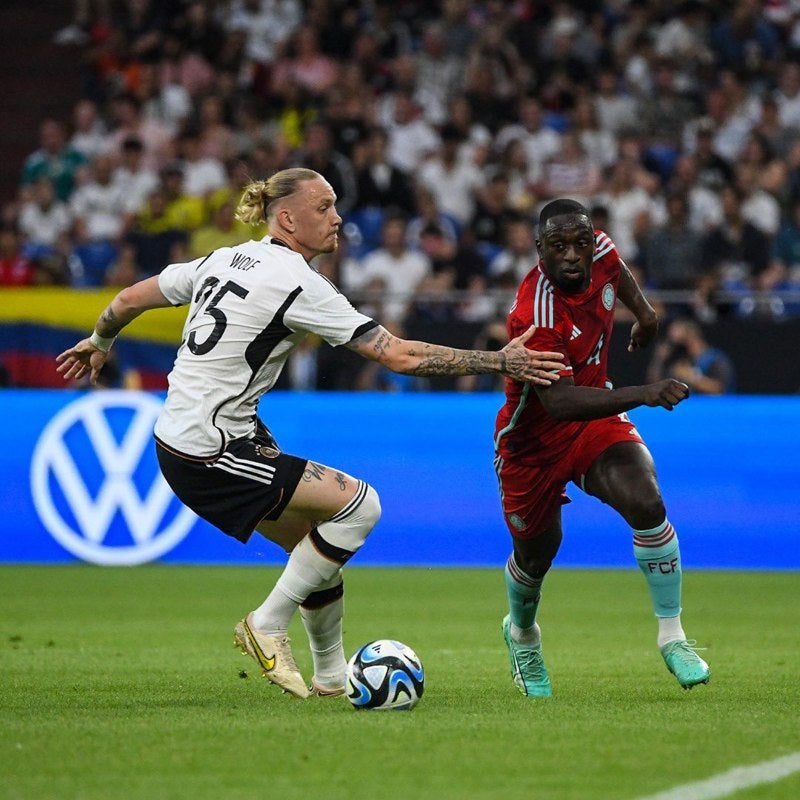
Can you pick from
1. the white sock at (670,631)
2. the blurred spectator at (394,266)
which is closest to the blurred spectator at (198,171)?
the blurred spectator at (394,266)

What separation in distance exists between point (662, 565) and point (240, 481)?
73.5 inches

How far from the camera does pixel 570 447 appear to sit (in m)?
7.17

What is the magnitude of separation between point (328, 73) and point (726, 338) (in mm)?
7142

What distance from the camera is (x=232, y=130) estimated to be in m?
19.0

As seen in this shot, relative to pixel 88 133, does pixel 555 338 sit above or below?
above

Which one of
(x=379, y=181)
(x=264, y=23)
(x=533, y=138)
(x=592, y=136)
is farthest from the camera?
(x=264, y=23)

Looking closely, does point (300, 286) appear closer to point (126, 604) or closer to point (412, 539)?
point (126, 604)

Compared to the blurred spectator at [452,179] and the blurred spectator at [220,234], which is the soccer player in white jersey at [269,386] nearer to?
the blurred spectator at [220,234]

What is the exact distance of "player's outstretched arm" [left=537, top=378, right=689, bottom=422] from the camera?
21.2 ft

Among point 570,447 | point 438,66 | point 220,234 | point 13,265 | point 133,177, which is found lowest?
point 13,265

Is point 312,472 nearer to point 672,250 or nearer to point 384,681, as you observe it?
point 384,681

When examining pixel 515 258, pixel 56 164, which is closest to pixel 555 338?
pixel 515 258

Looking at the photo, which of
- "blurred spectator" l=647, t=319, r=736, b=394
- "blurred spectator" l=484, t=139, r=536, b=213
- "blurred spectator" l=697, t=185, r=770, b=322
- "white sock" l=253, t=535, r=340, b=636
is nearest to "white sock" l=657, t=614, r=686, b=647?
"white sock" l=253, t=535, r=340, b=636

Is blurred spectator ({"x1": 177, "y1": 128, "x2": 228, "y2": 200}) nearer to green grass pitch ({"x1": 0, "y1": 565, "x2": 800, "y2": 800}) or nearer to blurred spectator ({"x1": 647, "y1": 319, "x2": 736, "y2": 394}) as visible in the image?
blurred spectator ({"x1": 647, "y1": 319, "x2": 736, "y2": 394})
